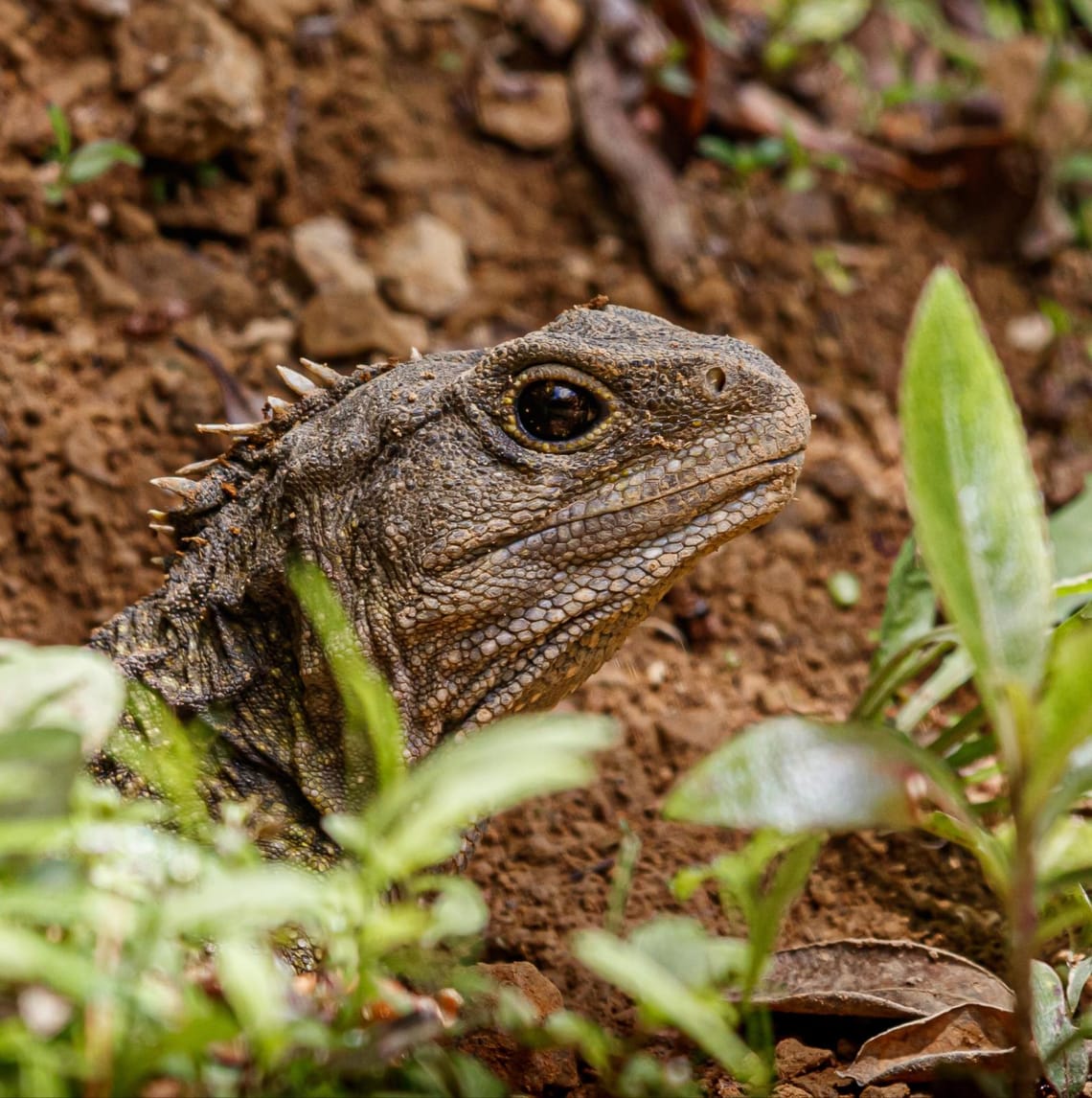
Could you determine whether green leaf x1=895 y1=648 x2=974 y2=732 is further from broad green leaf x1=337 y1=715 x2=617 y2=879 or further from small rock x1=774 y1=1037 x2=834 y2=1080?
broad green leaf x1=337 y1=715 x2=617 y2=879

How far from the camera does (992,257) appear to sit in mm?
8570

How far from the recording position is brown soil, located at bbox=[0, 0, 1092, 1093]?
15.9 ft

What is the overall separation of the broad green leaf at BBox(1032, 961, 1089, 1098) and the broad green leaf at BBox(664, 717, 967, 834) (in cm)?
90

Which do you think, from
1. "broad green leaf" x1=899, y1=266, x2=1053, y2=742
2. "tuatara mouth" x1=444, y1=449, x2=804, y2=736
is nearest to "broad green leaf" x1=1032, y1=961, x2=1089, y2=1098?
"broad green leaf" x1=899, y1=266, x2=1053, y2=742

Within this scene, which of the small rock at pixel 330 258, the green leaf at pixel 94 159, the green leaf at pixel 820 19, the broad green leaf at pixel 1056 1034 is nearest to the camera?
the broad green leaf at pixel 1056 1034

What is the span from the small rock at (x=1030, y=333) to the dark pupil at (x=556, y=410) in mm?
4980

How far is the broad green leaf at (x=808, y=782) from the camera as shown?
2.37 metres

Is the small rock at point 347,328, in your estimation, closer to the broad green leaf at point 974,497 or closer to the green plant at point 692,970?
the broad green leaf at point 974,497

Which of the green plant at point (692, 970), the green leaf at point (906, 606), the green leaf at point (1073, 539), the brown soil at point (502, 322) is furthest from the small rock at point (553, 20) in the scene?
the green plant at point (692, 970)

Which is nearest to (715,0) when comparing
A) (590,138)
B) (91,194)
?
(590,138)

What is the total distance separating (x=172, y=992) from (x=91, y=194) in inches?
212

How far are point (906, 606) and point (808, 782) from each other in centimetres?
274

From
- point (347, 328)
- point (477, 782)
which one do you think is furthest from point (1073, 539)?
point (477, 782)

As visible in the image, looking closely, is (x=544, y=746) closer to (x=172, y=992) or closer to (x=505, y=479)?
(x=172, y=992)
